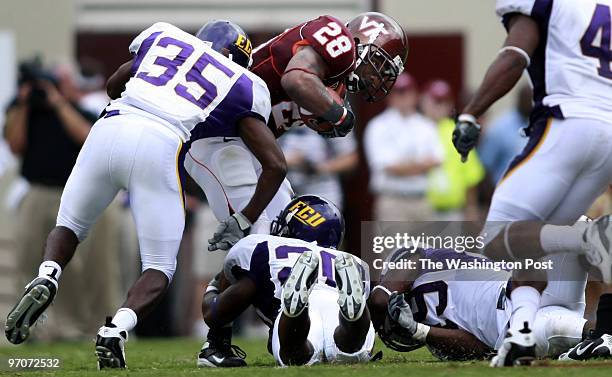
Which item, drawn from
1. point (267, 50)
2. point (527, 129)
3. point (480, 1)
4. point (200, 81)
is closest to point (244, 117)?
point (200, 81)

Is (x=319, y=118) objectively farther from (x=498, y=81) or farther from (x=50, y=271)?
(x=50, y=271)

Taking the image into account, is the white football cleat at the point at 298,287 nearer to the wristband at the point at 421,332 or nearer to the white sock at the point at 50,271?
the wristband at the point at 421,332

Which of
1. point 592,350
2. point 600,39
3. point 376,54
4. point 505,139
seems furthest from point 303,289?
point 505,139

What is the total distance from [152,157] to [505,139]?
5913 mm

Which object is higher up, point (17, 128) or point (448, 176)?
point (17, 128)

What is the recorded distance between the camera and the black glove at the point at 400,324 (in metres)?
6.64

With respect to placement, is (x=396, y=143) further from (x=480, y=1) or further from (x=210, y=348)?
(x=210, y=348)

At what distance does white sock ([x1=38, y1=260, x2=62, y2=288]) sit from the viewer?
6684mm

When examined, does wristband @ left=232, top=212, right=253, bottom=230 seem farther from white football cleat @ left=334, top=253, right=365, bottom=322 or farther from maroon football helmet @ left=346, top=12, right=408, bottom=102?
maroon football helmet @ left=346, top=12, right=408, bottom=102

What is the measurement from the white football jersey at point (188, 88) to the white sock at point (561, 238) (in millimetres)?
1703

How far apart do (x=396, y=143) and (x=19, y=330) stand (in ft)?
21.4

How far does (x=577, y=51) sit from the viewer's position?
6051 millimetres

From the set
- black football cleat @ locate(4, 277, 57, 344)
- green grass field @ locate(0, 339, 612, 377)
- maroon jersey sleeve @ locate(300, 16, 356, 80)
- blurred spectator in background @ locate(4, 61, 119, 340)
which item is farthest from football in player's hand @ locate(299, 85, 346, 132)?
blurred spectator in background @ locate(4, 61, 119, 340)
